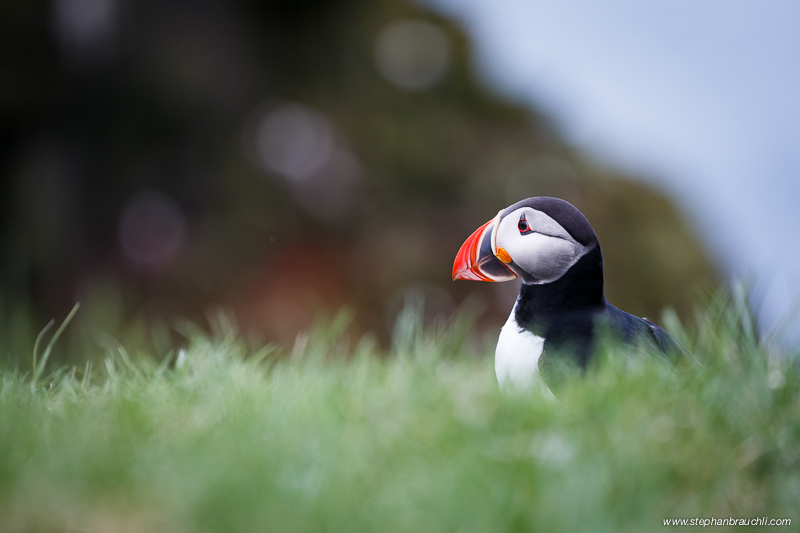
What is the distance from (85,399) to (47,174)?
33.9ft

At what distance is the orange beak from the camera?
268 centimetres

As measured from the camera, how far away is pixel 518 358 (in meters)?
2.46

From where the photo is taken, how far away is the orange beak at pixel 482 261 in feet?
8.79

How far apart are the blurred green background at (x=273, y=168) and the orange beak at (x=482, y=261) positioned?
738cm

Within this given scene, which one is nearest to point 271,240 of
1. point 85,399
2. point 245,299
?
point 245,299

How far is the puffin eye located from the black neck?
9.1 inches

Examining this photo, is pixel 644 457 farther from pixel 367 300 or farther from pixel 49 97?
pixel 49 97

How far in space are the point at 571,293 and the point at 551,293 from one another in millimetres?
80

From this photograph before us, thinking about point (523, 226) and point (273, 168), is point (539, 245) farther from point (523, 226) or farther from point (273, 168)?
point (273, 168)

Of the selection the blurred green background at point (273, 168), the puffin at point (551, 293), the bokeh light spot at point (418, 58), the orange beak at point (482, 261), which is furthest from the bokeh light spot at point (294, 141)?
the puffin at point (551, 293)

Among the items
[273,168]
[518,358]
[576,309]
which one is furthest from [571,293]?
[273,168]

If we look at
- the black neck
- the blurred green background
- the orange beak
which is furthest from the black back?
the blurred green background

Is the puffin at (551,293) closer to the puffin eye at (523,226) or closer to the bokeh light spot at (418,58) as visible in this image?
the puffin eye at (523,226)

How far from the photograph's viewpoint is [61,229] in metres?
10.8
